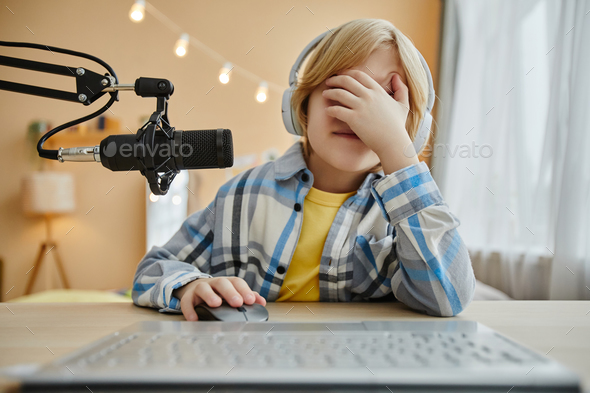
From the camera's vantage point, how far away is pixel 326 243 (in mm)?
718

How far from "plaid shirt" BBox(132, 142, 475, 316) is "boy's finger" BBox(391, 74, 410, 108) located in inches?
6.2

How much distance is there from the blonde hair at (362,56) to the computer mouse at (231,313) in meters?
0.44

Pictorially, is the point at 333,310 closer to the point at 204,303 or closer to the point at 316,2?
the point at 204,303

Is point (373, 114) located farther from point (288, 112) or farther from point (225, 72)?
point (225, 72)

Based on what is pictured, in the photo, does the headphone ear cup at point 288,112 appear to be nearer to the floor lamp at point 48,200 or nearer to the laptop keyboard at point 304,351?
the laptop keyboard at point 304,351

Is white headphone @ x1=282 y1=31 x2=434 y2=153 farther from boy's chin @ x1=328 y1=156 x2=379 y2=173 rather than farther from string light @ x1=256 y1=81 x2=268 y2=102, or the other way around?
string light @ x1=256 y1=81 x2=268 y2=102

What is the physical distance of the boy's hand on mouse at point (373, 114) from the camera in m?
0.61

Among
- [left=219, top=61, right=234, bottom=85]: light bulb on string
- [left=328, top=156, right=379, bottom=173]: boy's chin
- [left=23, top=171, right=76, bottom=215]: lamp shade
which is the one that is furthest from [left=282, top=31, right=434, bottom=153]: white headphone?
[left=23, top=171, right=76, bottom=215]: lamp shade

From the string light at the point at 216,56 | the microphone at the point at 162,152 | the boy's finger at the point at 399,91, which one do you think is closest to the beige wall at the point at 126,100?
the string light at the point at 216,56

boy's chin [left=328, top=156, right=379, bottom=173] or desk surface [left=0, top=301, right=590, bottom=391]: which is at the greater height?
boy's chin [left=328, top=156, right=379, bottom=173]

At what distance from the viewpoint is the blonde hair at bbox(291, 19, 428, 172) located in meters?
0.72

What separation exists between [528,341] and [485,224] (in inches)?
48.9

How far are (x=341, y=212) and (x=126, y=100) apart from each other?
88.7 inches

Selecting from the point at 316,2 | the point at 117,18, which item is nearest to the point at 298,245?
the point at 316,2
